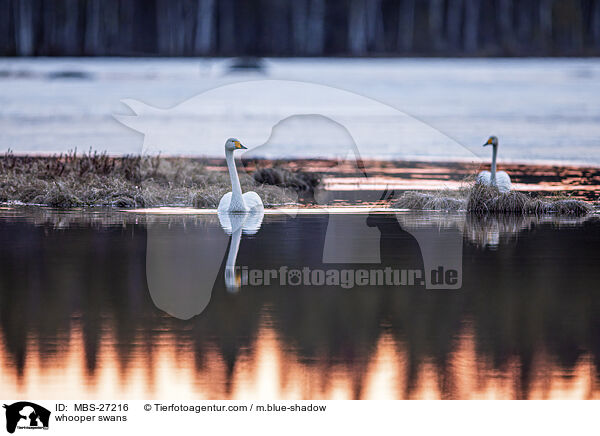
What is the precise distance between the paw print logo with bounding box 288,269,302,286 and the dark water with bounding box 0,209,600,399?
0.16 m

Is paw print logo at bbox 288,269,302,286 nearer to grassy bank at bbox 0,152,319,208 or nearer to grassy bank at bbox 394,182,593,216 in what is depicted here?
grassy bank at bbox 394,182,593,216

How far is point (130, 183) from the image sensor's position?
60.3 ft

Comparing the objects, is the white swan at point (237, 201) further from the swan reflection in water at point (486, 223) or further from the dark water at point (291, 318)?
the swan reflection in water at point (486, 223)

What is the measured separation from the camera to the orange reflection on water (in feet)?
23.8

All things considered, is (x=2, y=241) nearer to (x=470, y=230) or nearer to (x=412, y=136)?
(x=470, y=230)

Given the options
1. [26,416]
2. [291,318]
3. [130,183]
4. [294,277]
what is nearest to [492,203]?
[130,183]

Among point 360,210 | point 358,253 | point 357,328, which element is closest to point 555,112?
point 360,210

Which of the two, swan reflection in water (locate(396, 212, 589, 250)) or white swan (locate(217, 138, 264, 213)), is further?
white swan (locate(217, 138, 264, 213))

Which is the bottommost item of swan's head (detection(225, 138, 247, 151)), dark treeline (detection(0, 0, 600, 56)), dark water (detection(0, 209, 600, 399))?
dark water (detection(0, 209, 600, 399))

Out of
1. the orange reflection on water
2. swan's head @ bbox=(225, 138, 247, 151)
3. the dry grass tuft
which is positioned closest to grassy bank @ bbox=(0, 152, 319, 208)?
swan's head @ bbox=(225, 138, 247, 151)

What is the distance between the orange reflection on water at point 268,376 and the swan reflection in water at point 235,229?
8.11 ft

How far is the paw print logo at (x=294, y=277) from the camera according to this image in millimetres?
10633

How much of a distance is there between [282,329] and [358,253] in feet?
12.3

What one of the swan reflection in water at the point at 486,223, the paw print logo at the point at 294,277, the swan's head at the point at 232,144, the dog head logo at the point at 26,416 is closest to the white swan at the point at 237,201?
the swan's head at the point at 232,144
